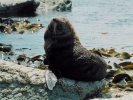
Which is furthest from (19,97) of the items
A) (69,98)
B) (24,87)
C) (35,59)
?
(35,59)

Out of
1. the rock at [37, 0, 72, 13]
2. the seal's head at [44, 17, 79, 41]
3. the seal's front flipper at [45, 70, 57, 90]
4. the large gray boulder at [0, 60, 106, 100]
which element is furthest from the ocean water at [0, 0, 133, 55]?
the seal's front flipper at [45, 70, 57, 90]

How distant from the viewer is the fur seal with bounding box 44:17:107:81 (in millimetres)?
9133

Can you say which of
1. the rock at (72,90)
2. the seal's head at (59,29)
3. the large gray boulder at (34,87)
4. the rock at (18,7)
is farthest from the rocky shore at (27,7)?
the rock at (72,90)

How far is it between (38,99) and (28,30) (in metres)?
10.7

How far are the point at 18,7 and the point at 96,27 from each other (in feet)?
19.7

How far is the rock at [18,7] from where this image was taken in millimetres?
24203

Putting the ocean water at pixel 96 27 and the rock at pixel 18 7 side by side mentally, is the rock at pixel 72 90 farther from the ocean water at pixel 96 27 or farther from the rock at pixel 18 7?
the rock at pixel 18 7

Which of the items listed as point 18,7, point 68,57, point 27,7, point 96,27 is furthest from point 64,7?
point 68,57

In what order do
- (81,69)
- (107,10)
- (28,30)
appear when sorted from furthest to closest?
(107,10) < (28,30) < (81,69)

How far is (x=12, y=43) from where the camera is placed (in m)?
16.4

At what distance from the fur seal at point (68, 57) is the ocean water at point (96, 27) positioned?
496cm

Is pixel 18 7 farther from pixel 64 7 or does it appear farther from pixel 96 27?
pixel 96 27

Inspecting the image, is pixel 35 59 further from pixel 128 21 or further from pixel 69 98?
pixel 128 21

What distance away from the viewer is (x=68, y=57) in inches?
365
